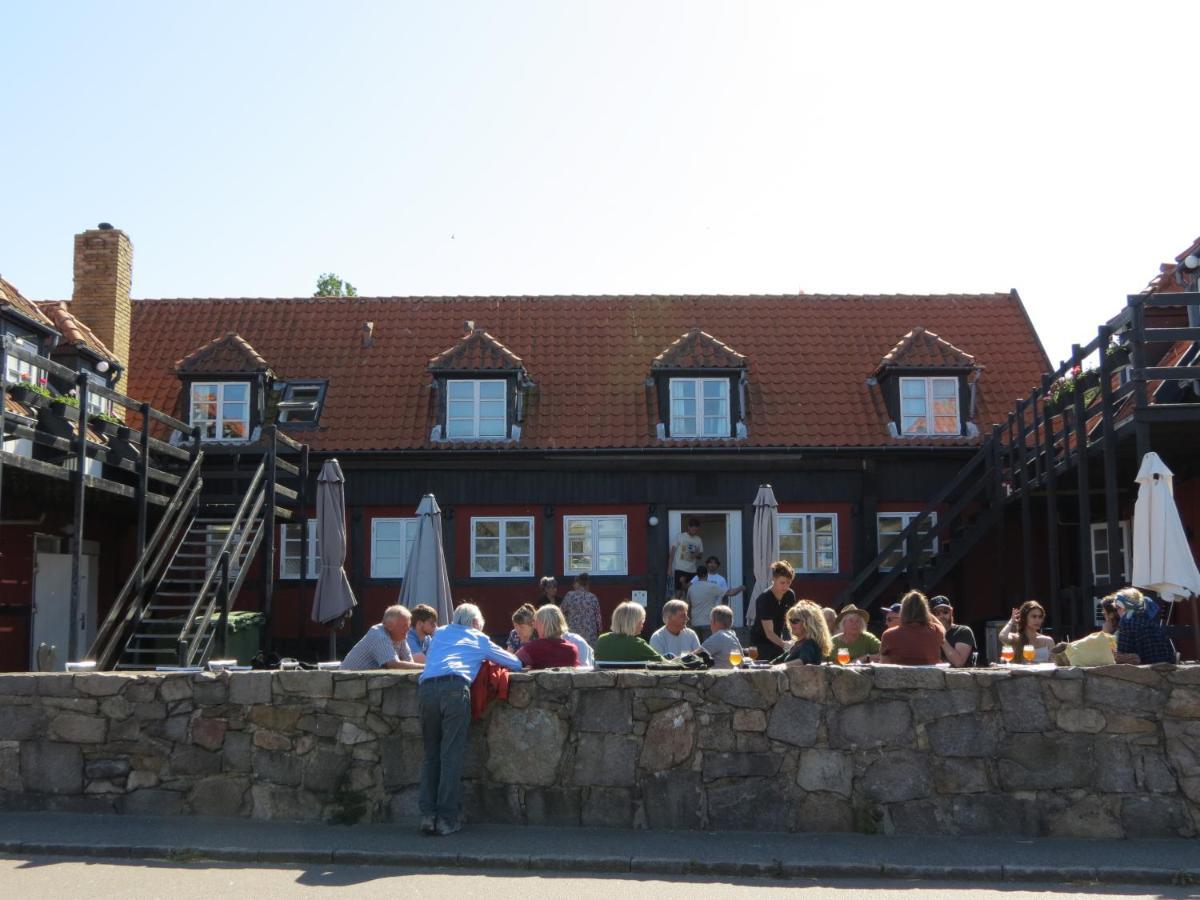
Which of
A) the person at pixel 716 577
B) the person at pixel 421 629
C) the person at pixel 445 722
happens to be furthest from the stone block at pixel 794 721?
the person at pixel 716 577

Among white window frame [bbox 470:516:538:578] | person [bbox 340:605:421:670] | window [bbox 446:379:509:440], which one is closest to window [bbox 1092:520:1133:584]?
white window frame [bbox 470:516:538:578]

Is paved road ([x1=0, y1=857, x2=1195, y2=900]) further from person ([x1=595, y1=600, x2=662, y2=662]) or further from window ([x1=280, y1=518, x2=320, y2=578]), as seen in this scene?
window ([x1=280, y1=518, x2=320, y2=578])

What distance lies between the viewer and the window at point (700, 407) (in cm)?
2175

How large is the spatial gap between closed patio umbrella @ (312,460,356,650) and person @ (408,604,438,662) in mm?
4965

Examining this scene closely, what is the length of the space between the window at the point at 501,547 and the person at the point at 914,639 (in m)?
12.0

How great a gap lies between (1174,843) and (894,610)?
18.9 ft

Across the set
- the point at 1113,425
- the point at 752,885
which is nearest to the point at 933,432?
the point at 1113,425

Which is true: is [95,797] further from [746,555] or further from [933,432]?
[933,432]

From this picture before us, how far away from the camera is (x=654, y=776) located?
895 cm

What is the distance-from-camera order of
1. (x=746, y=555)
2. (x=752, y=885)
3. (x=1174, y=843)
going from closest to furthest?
(x=752, y=885), (x=1174, y=843), (x=746, y=555)

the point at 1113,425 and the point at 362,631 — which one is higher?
the point at 1113,425

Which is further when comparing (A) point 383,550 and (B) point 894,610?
(A) point 383,550

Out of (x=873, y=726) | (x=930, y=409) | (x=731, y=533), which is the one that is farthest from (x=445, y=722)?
(x=930, y=409)

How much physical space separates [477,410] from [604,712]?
1316cm
